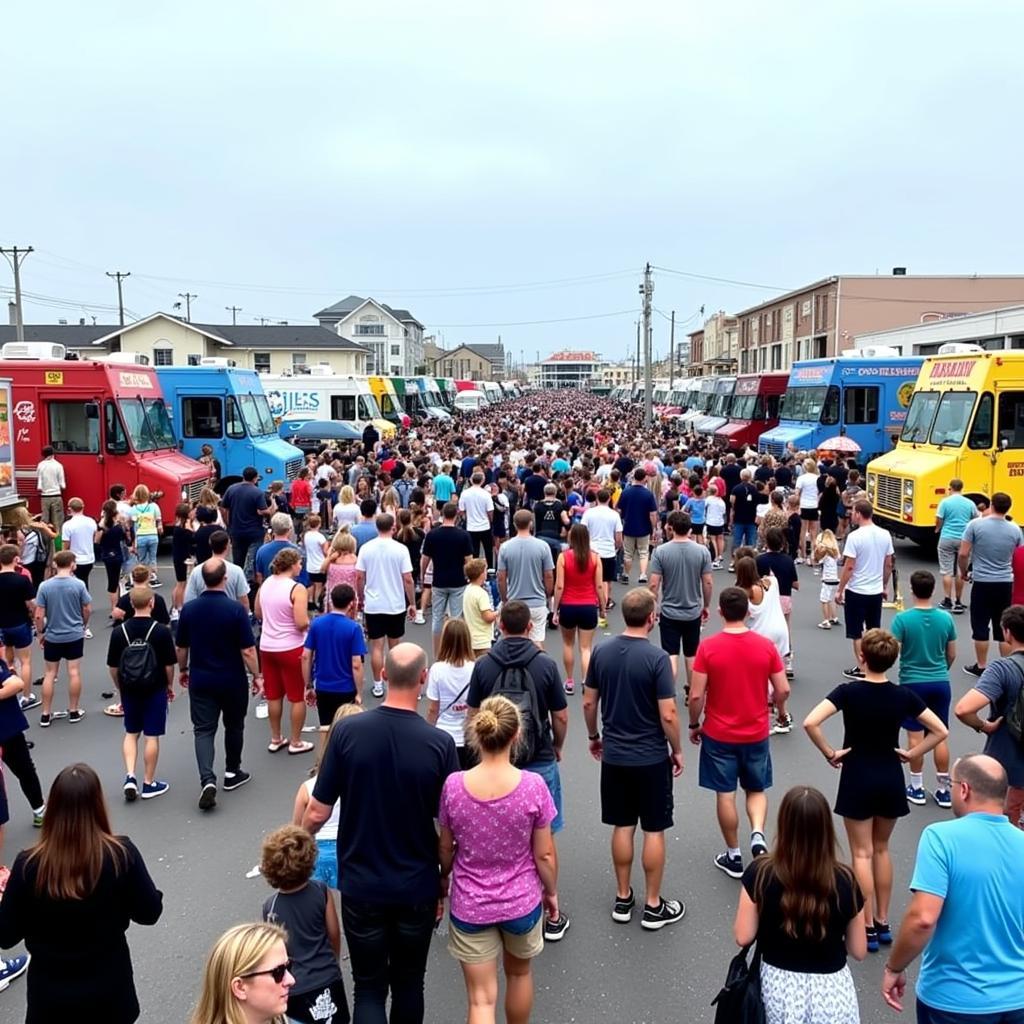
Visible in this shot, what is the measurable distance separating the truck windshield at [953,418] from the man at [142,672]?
491 inches

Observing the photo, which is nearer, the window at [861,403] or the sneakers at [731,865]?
the sneakers at [731,865]

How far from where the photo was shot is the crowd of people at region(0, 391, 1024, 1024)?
10.2 ft

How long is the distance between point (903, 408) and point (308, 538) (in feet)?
55.3

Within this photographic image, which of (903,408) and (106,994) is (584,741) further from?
(903,408)

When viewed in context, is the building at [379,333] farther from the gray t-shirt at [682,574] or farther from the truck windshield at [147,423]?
the gray t-shirt at [682,574]

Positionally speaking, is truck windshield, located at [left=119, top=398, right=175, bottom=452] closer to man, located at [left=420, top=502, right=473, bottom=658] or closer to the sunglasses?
man, located at [left=420, top=502, right=473, bottom=658]

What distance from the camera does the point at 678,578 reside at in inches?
306

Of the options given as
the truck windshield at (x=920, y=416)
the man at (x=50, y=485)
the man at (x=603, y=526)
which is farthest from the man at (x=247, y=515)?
the truck windshield at (x=920, y=416)

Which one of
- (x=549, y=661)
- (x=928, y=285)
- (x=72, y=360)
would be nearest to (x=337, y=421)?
(x=72, y=360)

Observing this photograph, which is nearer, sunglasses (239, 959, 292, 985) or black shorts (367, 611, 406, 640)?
sunglasses (239, 959, 292, 985)

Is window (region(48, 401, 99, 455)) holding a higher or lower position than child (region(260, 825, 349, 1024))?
higher

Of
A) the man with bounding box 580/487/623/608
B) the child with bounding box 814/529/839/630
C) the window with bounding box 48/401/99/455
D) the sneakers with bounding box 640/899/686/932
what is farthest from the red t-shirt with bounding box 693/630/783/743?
the window with bounding box 48/401/99/455

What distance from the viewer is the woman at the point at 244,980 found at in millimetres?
2428

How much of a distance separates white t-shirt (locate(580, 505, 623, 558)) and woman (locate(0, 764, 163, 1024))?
7.74 metres
